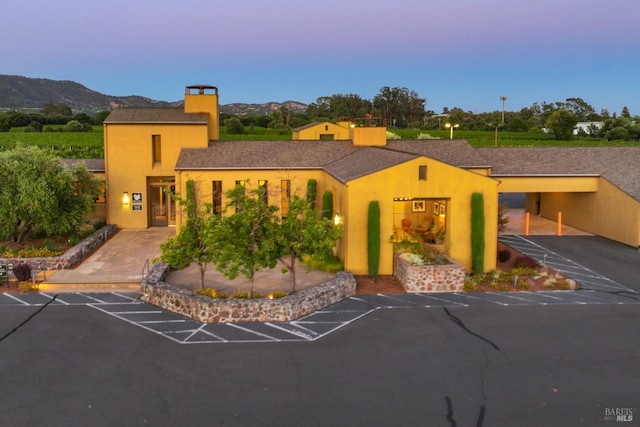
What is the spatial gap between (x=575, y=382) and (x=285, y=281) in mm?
9657

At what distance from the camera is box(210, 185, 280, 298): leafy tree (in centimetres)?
1495

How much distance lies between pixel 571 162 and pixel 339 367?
71.5ft

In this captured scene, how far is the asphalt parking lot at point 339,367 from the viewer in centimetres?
966

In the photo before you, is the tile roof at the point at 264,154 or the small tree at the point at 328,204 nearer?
the small tree at the point at 328,204

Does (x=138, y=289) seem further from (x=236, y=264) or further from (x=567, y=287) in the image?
(x=567, y=287)

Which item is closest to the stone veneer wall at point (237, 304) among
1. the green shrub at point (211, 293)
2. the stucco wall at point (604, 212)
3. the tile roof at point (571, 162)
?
the green shrub at point (211, 293)

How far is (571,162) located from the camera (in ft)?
92.8

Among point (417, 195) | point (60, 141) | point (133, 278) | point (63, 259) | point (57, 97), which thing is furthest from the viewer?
point (57, 97)

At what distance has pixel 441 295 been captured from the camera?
17.0 metres

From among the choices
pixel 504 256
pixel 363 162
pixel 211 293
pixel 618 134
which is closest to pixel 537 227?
pixel 504 256

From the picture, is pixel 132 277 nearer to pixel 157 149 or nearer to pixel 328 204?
pixel 328 204

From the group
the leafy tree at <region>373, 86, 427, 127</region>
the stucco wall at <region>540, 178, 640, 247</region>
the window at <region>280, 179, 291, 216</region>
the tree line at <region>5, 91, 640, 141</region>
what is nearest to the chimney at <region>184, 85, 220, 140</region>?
the window at <region>280, 179, 291, 216</region>

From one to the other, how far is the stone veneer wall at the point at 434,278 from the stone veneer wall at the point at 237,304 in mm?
2430

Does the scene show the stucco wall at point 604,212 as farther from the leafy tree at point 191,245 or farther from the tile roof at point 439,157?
the leafy tree at point 191,245
